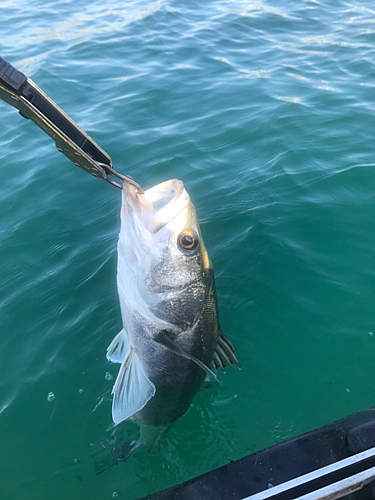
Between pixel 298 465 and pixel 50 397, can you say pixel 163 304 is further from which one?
pixel 50 397

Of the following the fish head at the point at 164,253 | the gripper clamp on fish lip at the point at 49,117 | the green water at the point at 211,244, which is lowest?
the green water at the point at 211,244

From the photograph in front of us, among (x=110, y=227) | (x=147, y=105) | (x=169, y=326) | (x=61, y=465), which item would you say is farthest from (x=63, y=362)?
(x=147, y=105)

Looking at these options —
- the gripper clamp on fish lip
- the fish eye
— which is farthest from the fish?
the gripper clamp on fish lip

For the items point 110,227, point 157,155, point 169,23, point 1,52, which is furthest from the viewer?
point 169,23

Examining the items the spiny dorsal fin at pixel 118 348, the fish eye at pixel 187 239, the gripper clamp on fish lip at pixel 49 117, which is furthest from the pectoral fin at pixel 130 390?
the gripper clamp on fish lip at pixel 49 117

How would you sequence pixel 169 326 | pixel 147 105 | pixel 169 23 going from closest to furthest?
1. pixel 169 326
2. pixel 147 105
3. pixel 169 23

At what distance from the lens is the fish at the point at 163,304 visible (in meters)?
2.98

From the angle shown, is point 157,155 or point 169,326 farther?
point 157,155

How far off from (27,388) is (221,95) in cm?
753

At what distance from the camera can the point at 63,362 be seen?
4.28m

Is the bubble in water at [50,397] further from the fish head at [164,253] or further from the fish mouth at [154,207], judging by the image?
the fish mouth at [154,207]

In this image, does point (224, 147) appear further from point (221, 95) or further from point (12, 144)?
point (12, 144)

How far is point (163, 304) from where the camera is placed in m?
3.10

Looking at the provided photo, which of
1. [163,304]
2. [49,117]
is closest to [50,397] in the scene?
[163,304]
